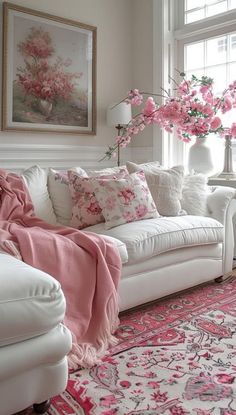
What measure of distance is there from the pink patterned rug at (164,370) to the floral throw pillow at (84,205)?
0.65 m

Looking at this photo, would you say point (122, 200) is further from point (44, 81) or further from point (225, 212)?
point (44, 81)

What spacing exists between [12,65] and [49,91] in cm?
40

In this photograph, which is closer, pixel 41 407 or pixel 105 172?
pixel 41 407

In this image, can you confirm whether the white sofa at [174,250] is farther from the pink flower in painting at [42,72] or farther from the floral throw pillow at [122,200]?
the pink flower in painting at [42,72]

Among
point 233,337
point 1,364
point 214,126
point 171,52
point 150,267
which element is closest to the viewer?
point 1,364

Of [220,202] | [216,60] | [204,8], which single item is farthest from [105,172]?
Answer: [204,8]

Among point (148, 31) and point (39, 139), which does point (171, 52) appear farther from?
point (39, 139)

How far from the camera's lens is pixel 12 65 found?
11.5 ft

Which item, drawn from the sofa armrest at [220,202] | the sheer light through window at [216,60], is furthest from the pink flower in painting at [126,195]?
the sheer light through window at [216,60]

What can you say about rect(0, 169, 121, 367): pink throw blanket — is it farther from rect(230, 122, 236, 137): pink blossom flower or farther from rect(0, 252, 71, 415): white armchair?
rect(230, 122, 236, 137): pink blossom flower

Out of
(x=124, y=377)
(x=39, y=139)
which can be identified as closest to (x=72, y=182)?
(x=39, y=139)

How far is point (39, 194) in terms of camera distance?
9.04ft

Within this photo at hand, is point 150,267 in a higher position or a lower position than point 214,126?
lower

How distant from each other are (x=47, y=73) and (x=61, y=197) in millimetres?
1516
